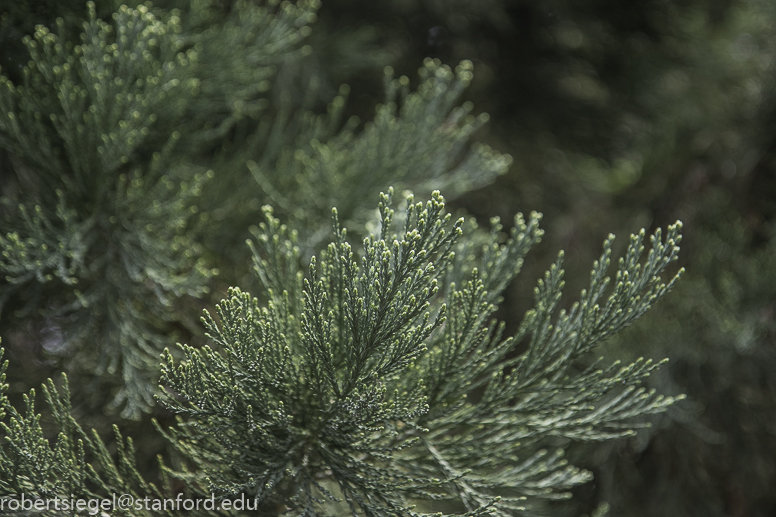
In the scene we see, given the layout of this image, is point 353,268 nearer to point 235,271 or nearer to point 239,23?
point 235,271

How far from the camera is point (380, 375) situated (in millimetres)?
1110

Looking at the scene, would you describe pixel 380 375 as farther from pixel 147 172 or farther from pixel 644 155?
pixel 644 155

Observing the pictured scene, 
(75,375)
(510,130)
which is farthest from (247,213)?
(510,130)

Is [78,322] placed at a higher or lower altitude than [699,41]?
lower

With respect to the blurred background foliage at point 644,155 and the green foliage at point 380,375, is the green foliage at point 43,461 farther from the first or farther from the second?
the blurred background foliage at point 644,155

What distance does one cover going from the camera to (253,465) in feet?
4.01

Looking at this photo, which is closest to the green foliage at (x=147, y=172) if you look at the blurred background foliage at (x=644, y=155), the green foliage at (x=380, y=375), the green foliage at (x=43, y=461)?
the blurred background foliage at (x=644, y=155)

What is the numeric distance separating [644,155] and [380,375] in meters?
3.32

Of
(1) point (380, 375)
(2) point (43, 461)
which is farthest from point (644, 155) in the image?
(2) point (43, 461)

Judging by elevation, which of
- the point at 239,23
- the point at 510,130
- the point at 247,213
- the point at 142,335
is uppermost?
the point at 510,130

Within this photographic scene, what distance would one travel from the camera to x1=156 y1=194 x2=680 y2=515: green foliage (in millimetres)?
1077

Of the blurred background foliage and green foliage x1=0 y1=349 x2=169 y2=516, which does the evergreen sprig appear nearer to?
green foliage x1=0 y1=349 x2=169 y2=516

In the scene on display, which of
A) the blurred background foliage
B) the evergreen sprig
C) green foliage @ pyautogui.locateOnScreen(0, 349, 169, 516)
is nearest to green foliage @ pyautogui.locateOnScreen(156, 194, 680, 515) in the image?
green foliage @ pyautogui.locateOnScreen(0, 349, 169, 516)

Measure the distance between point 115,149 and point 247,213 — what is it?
591 mm
